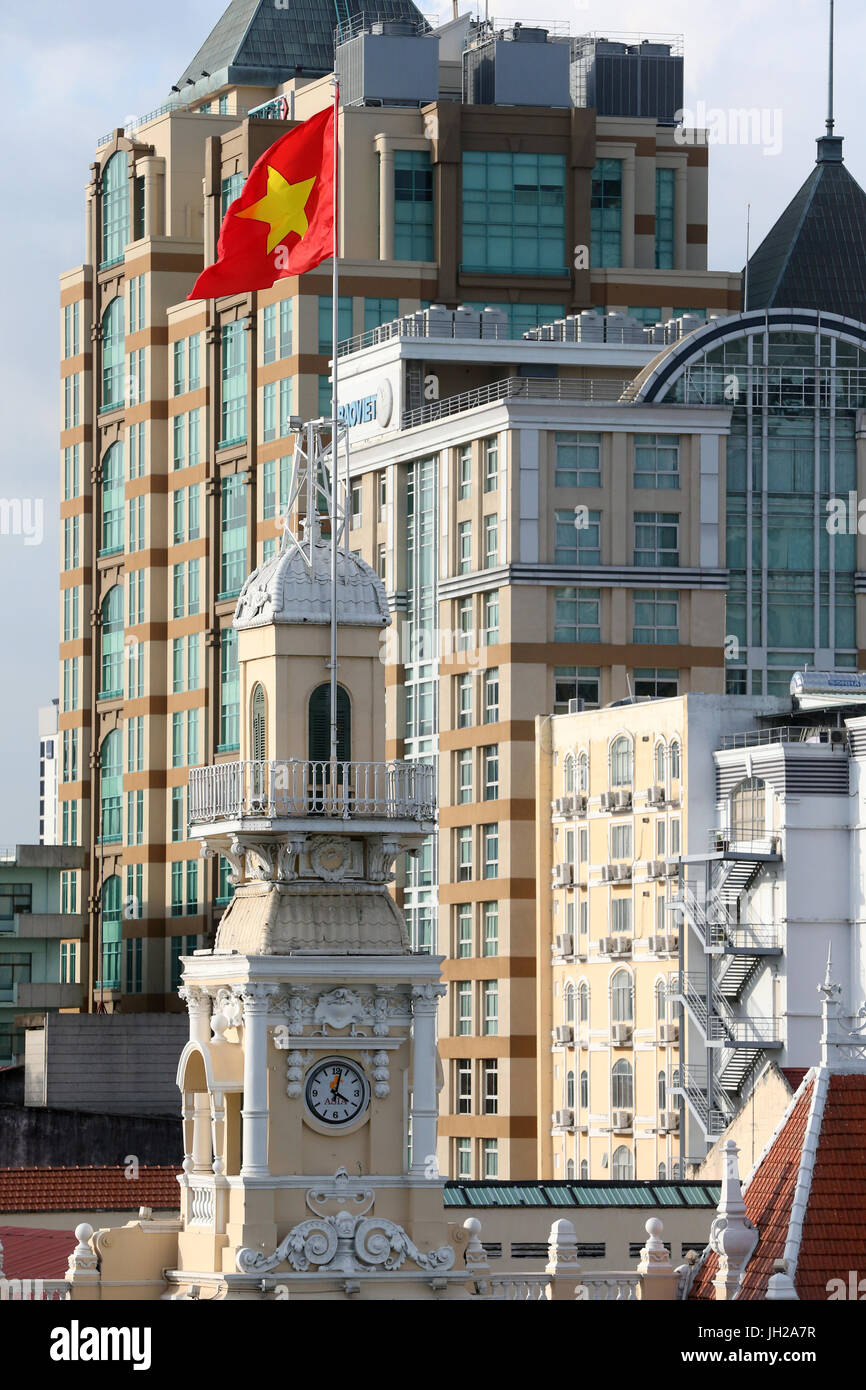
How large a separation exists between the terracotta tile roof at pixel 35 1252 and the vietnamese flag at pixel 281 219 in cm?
2033

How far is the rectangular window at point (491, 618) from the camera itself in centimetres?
12638

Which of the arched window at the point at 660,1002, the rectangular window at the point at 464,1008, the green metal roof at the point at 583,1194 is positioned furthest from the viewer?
the rectangular window at the point at 464,1008

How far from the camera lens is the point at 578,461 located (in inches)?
5002

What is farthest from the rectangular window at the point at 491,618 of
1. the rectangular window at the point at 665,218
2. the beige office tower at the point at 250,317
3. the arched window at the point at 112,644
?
the arched window at the point at 112,644

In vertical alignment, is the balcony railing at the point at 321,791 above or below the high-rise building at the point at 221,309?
below

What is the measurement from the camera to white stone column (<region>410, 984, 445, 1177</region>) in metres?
59.6

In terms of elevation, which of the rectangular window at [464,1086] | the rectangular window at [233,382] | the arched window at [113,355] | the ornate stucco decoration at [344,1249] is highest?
the arched window at [113,355]

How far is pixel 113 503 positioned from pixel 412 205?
26.8m

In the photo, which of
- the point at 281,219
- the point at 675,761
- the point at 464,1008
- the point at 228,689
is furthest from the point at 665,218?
the point at 281,219

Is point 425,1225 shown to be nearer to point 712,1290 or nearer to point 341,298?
Result: point 712,1290

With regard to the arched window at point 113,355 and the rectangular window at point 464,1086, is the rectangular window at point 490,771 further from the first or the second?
the arched window at point 113,355

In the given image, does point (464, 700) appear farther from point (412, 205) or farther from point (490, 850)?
point (412, 205)

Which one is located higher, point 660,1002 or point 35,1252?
point 660,1002
